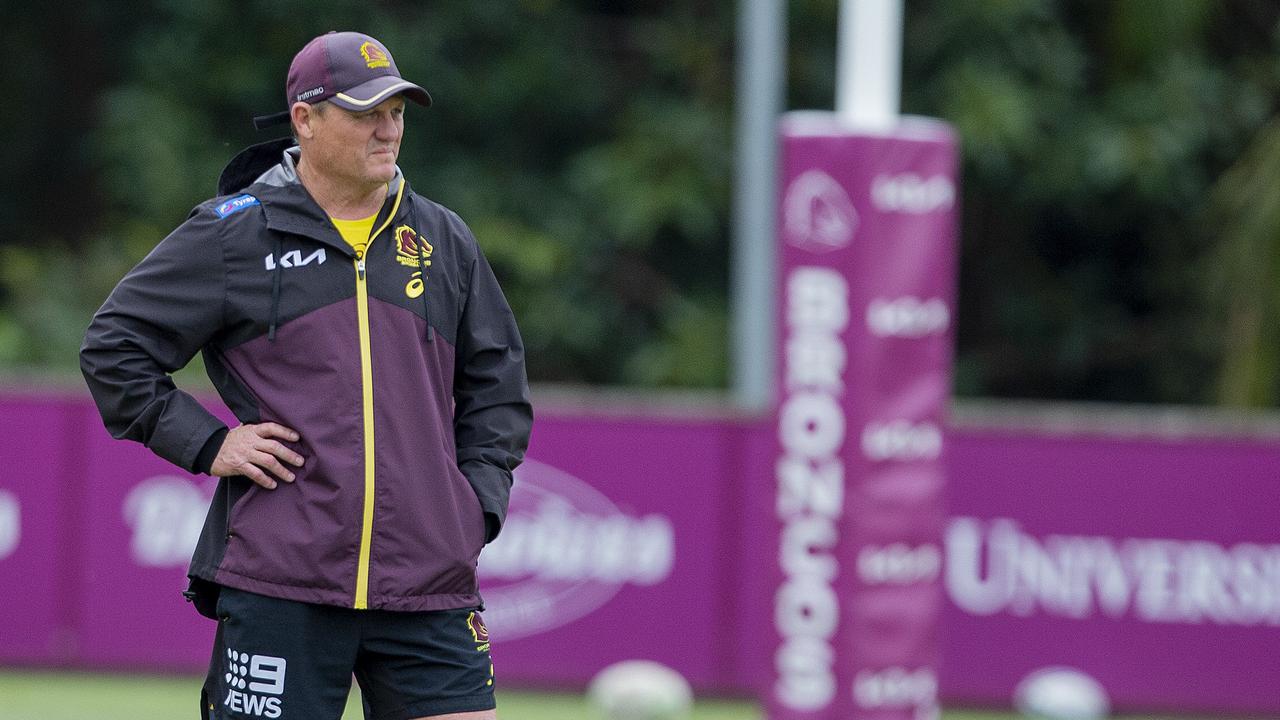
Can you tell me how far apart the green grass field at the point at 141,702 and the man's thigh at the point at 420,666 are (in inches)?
181

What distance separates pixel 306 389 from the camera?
3742 mm

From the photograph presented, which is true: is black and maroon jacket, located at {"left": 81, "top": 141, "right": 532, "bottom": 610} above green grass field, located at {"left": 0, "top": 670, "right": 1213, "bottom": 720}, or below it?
above

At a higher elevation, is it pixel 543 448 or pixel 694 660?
pixel 543 448

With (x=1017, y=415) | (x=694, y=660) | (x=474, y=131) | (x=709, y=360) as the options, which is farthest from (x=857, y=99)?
(x=474, y=131)

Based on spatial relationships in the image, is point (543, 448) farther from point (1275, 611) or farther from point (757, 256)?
point (1275, 611)

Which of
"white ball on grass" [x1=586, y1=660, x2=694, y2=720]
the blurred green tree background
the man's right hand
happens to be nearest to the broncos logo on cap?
the man's right hand

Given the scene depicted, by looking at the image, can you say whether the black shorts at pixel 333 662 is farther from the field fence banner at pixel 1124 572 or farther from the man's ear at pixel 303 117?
the field fence banner at pixel 1124 572

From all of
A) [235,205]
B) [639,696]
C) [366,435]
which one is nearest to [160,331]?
[235,205]

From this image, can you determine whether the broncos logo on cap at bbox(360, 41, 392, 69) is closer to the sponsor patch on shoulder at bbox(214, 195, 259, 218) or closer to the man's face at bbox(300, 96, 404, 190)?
the man's face at bbox(300, 96, 404, 190)

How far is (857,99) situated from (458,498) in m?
4.12

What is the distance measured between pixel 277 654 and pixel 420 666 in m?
0.28

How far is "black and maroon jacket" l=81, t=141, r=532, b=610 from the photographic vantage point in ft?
12.2

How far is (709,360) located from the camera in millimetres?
15195

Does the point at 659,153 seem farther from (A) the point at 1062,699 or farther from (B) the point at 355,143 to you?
(B) the point at 355,143
